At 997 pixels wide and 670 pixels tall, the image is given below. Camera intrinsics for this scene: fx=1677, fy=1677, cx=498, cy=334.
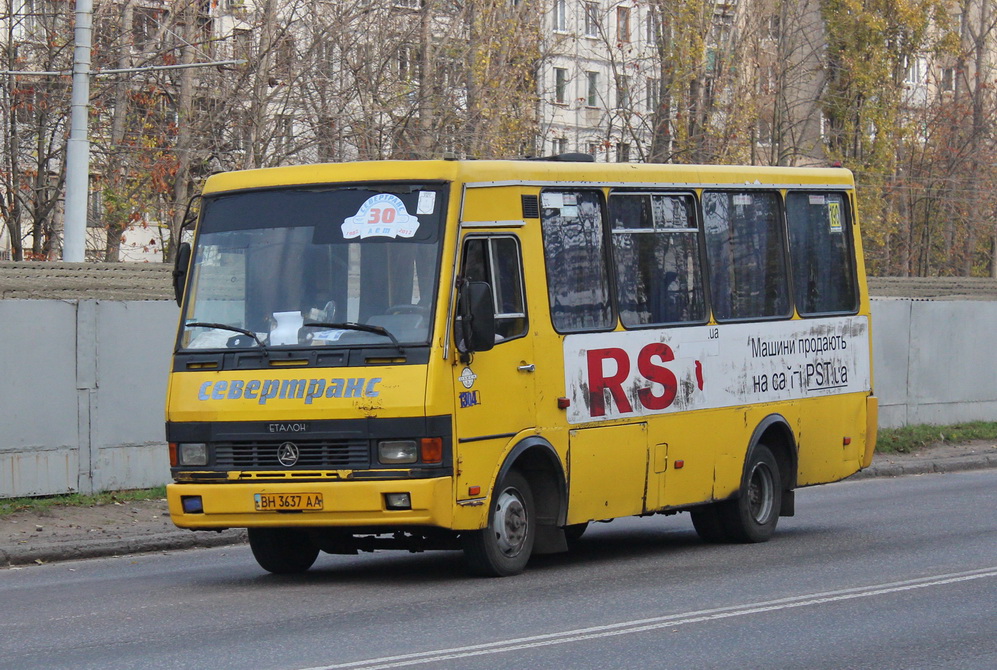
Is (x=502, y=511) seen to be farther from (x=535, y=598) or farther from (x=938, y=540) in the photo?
(x=938, y=540)

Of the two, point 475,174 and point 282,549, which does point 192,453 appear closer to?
point 282,549

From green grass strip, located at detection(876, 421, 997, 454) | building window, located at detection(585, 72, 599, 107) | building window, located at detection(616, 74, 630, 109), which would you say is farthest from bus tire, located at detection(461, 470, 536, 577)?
building window, located at detection(616, 74, 630, 109)

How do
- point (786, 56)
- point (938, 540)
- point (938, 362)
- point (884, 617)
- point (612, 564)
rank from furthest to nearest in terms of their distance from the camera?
point (786, 56), point (938, 362), point (938, 540), point (612, 564), point (884, 617)

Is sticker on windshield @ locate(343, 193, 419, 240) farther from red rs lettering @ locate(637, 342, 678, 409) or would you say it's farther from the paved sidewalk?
the paved sidewalk

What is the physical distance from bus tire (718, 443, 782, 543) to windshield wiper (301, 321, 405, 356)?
412 centimetres

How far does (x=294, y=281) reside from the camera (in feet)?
35.2

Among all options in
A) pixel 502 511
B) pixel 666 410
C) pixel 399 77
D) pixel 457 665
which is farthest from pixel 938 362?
pixel 457 665

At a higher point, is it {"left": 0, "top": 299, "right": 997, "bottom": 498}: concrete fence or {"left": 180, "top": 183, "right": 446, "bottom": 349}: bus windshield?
{"left": 180, "top": 183, "right": 446, "bottom": 349}: bus windshield

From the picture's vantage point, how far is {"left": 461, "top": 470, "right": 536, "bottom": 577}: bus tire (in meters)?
10.8

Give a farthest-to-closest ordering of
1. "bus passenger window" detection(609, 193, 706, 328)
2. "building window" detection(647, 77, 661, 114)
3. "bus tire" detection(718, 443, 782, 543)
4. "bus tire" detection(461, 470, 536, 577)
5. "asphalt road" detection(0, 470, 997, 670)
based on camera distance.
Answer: "building window" detection(647, 77, 661, 114) → "bus tire" detection(718, 443, 782, 543) → "bus passenger window" detection(609, 193, 706, 328) → "bus tire" detection(461, 470, 536, 577) → "asphalt road" detection(0, 470, 997, 670)

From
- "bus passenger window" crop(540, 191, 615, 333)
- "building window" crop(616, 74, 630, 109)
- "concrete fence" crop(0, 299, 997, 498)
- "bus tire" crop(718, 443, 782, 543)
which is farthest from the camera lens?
"building window" crop(616, 74, 630, 109)

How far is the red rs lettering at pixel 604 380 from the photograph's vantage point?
38.7 ft

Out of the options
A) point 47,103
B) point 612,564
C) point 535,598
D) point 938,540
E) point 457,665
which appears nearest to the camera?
point 457,665

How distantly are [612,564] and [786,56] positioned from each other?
101 ft
